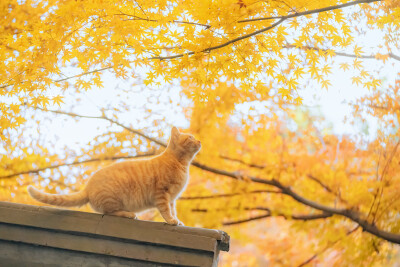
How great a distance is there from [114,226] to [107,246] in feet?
0.36

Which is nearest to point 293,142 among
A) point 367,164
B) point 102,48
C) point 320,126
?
point 320,126

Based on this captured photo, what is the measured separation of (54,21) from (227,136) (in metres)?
2.12

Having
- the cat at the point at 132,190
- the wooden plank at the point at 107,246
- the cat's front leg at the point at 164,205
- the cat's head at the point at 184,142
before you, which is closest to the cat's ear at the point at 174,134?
the cat's head at the point at 184,142

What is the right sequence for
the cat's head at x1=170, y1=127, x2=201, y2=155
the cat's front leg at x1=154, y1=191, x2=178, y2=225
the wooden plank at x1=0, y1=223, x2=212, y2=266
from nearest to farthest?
the wooden plank at x1=0, y1=223, x2=212, y2=266 → the cat's front leg at x1=154, y1=191, x2=178, y2=225 → the cat's head at x1=170, y1=127, x2=201, y2=155

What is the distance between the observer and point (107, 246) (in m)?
2.09

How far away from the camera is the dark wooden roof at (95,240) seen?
200 cm

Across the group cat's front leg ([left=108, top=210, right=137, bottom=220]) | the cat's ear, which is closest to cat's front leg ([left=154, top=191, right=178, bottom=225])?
cat's front leg ([left=108, top=210, right=137, bottom=220])

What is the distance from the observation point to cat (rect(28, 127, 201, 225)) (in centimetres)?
219

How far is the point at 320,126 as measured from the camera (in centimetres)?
454

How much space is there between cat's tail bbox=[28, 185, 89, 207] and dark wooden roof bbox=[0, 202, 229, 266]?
64 mm

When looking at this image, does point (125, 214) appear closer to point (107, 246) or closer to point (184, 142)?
point (107, 246)

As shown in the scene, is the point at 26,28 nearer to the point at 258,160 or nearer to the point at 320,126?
the point at 258,160

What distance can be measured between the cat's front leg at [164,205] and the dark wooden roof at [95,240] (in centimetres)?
8

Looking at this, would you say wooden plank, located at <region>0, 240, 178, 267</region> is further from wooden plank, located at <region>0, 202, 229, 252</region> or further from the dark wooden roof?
wooden plank, located at <region>0, 202, 229, 252</region>
